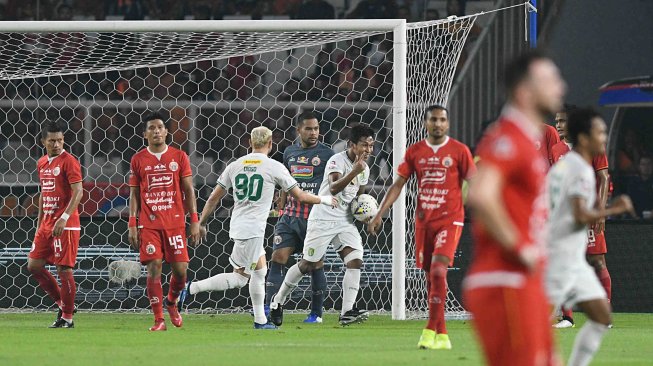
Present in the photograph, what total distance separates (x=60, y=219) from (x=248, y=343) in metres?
2.87

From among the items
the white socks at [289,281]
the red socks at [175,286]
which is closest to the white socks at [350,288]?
the white socks at [289,281]

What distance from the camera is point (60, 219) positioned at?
38.7 ft

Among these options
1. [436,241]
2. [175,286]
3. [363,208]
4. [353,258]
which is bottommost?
[175,286]

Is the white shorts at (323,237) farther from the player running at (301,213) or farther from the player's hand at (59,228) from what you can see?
the player's hand at (59,228)

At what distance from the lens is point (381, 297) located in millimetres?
13867

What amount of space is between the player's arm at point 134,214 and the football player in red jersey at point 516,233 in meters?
7.01

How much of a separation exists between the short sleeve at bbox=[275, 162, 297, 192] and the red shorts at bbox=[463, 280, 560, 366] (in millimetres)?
6816

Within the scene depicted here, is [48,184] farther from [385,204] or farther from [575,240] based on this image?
[575,240]

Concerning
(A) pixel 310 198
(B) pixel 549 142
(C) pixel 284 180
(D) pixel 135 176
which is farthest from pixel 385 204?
(B) pixel 549 142

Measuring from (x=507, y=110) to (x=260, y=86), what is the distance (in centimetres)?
1464

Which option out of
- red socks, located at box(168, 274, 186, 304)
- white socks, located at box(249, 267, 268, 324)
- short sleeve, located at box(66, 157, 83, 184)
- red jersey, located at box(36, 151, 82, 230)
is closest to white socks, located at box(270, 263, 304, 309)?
white socks, located at box(249, 267, 268, 324)

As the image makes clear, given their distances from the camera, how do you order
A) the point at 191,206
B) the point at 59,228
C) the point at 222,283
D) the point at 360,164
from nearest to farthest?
the point at 360,164, the point at 191,206, the point at 59,228, the point at 222,283

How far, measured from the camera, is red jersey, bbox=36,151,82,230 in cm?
1191

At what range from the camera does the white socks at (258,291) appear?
1146 centimetres
